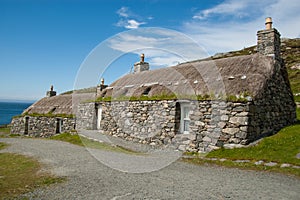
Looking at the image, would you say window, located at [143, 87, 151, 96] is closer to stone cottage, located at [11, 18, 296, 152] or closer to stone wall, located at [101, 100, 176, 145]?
stone cottage, located at [11, 18, 296, 152]

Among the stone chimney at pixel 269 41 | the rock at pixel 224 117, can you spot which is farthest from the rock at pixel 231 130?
the stone chimney at pixel 269 41

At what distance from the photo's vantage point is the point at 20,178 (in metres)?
6.98

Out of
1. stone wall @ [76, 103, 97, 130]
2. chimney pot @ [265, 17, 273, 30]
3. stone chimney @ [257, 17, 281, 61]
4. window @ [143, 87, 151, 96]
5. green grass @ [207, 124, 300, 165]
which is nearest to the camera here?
green grass @ [207, 124, 300, 165]

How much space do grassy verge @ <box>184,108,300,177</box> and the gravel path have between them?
0.75 metres

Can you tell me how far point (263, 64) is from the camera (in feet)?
39.6

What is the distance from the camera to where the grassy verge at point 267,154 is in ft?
28.1

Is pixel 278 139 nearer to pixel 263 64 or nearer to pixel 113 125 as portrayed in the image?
pixel 263 64

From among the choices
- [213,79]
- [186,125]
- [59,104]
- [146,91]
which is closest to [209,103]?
[213,79]

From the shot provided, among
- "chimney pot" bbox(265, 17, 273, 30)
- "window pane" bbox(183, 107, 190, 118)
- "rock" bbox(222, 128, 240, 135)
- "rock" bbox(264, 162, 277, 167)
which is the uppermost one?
"chimney pot" bbox(265, 17, 273, 30)

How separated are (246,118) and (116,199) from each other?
7101 mm

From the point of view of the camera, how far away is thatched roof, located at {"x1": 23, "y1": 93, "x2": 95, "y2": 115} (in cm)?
2484

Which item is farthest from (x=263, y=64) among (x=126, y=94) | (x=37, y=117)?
(x=37, y=117)

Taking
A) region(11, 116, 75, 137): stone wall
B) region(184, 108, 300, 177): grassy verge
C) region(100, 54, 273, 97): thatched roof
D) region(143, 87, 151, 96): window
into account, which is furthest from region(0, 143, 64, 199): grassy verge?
region(11, 116, 75, 137): stone wall

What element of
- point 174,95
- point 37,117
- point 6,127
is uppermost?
point 174,95
